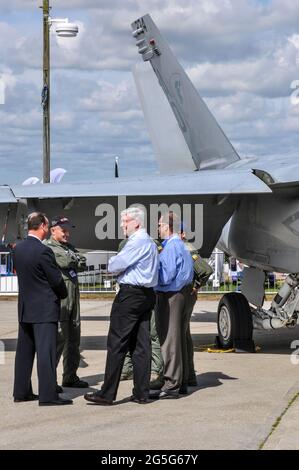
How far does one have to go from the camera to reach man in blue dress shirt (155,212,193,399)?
8.47m

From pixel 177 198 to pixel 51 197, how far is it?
5.82 feet

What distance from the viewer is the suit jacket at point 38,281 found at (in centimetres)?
811

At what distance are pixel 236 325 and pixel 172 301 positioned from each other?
12.2 ft

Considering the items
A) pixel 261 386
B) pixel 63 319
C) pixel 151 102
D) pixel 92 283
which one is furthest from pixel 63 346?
pixel 92 283

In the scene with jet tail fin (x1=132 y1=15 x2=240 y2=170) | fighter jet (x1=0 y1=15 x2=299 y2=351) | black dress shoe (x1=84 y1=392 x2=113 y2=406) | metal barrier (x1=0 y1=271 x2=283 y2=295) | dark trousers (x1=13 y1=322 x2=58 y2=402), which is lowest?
black dress shoe (x1=84 y1=392 x2=113 y2=406)

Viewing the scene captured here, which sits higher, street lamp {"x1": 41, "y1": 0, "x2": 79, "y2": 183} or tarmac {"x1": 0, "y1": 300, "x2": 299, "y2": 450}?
street lamp {"x1": 41, "y1": 0, "x2": 79, "y2": 183}

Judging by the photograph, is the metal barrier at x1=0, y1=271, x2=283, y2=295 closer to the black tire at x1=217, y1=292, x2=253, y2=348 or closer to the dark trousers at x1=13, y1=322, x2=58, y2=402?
the black tire at x1=217, y1=292, x2=253, y2=348

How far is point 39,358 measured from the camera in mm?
8211

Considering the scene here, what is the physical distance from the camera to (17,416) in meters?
7.64

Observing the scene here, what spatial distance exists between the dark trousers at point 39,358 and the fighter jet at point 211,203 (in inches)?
106

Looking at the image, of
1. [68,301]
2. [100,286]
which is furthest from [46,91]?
[68,301]

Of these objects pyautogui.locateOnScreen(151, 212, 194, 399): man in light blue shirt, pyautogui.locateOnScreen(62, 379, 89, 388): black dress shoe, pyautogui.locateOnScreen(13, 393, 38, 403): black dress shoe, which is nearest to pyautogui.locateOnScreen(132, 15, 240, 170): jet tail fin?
pyautogui.locateOnScreen(151, 212, 194, 399): man in light blue shirt

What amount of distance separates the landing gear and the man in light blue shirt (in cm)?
355

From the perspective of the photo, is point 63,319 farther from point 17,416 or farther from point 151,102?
point 151,102
